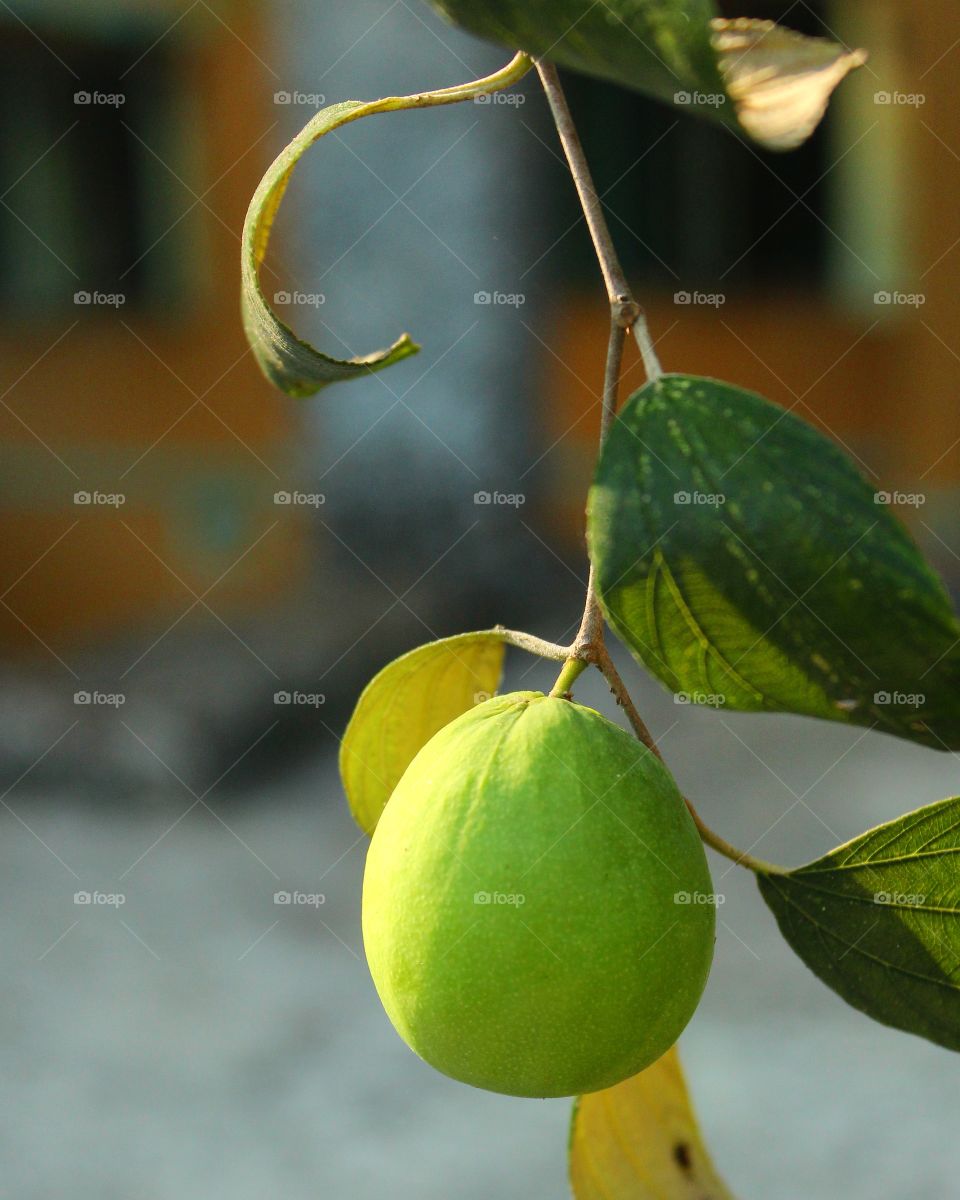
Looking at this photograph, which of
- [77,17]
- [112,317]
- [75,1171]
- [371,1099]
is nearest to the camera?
[75,1171]

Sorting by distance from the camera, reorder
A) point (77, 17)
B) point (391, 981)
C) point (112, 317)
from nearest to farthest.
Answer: point (391, 981) → point (77, 17) → point (112, 317)

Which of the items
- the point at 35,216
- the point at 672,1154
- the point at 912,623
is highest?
the point at 912,623

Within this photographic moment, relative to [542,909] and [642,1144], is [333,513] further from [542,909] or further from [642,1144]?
[542,909]

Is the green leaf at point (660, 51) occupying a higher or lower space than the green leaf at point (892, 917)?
higher

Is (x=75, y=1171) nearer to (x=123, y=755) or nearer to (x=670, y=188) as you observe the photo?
(x=123, y=755)

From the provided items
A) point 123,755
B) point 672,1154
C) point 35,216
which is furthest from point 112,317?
point 672,1154

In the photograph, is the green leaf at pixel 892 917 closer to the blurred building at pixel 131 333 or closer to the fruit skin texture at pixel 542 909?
the fruit skin texture at pixel 542 909

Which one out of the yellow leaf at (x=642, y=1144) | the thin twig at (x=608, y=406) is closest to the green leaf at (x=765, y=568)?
the thin twig at (x=608, y=406)
